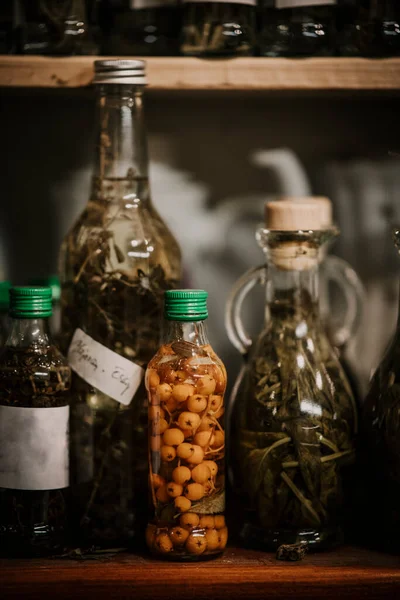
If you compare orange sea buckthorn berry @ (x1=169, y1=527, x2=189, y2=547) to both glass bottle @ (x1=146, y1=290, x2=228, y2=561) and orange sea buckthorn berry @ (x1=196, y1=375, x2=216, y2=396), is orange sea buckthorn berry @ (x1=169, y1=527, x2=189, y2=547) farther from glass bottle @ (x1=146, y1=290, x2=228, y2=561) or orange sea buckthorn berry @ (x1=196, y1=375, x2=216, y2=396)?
orange sea buckthorn berry @ (x1=196, y1=375, x2=216, y2=396)

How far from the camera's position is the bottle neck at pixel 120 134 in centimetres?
75

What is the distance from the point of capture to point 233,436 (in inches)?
29.4

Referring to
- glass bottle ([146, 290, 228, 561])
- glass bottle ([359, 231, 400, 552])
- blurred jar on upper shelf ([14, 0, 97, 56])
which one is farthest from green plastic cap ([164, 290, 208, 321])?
blurred jar on upper shelf ([14, 0, 97, 56])

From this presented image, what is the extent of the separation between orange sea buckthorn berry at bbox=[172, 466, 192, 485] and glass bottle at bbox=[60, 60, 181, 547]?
0.09 metres

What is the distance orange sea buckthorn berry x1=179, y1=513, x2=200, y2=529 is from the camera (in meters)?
0.67

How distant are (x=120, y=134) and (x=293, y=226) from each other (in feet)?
0.64

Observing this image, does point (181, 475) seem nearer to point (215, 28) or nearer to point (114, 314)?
point (114, 314)

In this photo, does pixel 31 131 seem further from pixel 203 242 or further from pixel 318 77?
pixel 318 77

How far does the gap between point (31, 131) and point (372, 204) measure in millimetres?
449

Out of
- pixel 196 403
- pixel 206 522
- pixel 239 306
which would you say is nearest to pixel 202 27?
pixel 239 306

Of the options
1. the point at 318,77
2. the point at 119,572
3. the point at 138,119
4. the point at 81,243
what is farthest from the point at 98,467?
the point at 318,77

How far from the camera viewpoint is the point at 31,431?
Result: 69 centimetres

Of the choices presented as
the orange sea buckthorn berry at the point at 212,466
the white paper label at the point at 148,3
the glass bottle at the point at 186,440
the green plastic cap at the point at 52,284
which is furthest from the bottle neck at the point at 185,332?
the white paper label at the point at 148,3

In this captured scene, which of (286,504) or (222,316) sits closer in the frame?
(286,504)
